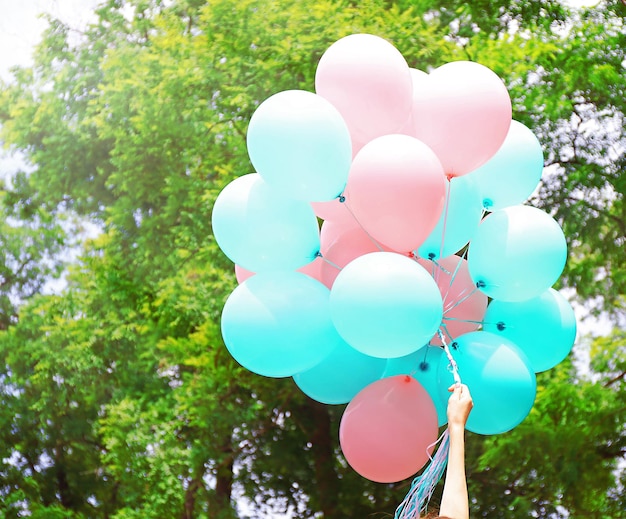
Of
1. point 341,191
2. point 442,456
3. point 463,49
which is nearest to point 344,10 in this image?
point 463,49

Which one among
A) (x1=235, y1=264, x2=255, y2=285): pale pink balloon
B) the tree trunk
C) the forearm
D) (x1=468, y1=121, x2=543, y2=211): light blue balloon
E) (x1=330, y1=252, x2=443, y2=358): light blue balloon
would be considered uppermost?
the tree trunk

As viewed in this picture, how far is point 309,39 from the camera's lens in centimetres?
504

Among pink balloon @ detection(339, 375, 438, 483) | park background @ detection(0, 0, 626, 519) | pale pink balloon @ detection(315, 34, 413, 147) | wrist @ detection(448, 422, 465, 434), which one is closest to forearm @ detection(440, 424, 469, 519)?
wrist @ detection(448, 422, 465, 434)

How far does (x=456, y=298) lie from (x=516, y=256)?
10.8 inches

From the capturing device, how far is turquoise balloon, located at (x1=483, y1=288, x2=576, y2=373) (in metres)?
2.48

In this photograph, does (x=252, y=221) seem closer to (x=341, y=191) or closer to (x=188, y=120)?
(x=341, y=191)

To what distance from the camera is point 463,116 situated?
2.20 m

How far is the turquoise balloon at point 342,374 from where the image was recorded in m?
2.40

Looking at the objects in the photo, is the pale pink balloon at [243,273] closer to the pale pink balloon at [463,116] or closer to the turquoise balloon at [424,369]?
the turquoise balloon at [424,369]

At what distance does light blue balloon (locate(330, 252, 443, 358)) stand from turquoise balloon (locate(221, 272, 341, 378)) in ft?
0.58

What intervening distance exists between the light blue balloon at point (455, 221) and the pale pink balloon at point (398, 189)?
18 cm

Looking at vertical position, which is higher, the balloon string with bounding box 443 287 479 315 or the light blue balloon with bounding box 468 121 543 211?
the light blue balloon with bounding box 468 121 543 211

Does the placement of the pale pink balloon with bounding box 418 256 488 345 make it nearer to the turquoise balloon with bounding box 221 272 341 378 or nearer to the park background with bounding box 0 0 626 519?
the turquoise balloon with bounding box 221 272 341 378

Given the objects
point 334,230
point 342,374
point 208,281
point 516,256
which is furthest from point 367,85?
point 208,281
